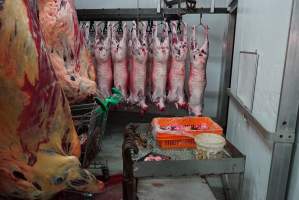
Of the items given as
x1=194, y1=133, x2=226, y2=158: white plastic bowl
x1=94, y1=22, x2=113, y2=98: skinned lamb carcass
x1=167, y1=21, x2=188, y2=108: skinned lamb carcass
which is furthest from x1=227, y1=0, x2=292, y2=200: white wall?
x1=94, y1=22, x2=113, y2=98: skinned lamb carcass

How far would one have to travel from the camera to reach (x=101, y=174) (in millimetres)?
2299

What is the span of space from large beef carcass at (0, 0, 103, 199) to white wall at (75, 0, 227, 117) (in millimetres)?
2261

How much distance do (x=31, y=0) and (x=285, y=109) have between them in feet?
3.23

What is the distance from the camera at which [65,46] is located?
1248mm

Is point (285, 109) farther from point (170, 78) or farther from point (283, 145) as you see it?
point (170, 78)

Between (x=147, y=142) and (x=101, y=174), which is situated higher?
(x=147, y=142)

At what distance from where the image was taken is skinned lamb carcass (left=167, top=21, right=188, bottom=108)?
93.7 inches

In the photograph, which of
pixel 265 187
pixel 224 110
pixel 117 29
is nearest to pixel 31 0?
pixel 265 187

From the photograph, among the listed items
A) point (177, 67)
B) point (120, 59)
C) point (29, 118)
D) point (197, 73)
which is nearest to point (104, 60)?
point (120, 59)

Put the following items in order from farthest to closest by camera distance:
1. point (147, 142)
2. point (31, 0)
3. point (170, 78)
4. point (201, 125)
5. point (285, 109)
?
point (170, 78)
point (201, 125)
point (147, 142)
point (285, 109)
point (31, 0)

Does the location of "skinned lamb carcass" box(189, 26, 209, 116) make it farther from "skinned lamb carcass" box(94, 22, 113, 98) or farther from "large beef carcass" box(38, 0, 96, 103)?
"large beef carcass" box(38, 0, 96, 103)

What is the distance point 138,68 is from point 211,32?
105 cm

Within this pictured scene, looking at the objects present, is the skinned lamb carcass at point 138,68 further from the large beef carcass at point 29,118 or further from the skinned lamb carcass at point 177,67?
the large beef carcass at point 29,118

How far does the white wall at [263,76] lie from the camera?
1.18 meters
